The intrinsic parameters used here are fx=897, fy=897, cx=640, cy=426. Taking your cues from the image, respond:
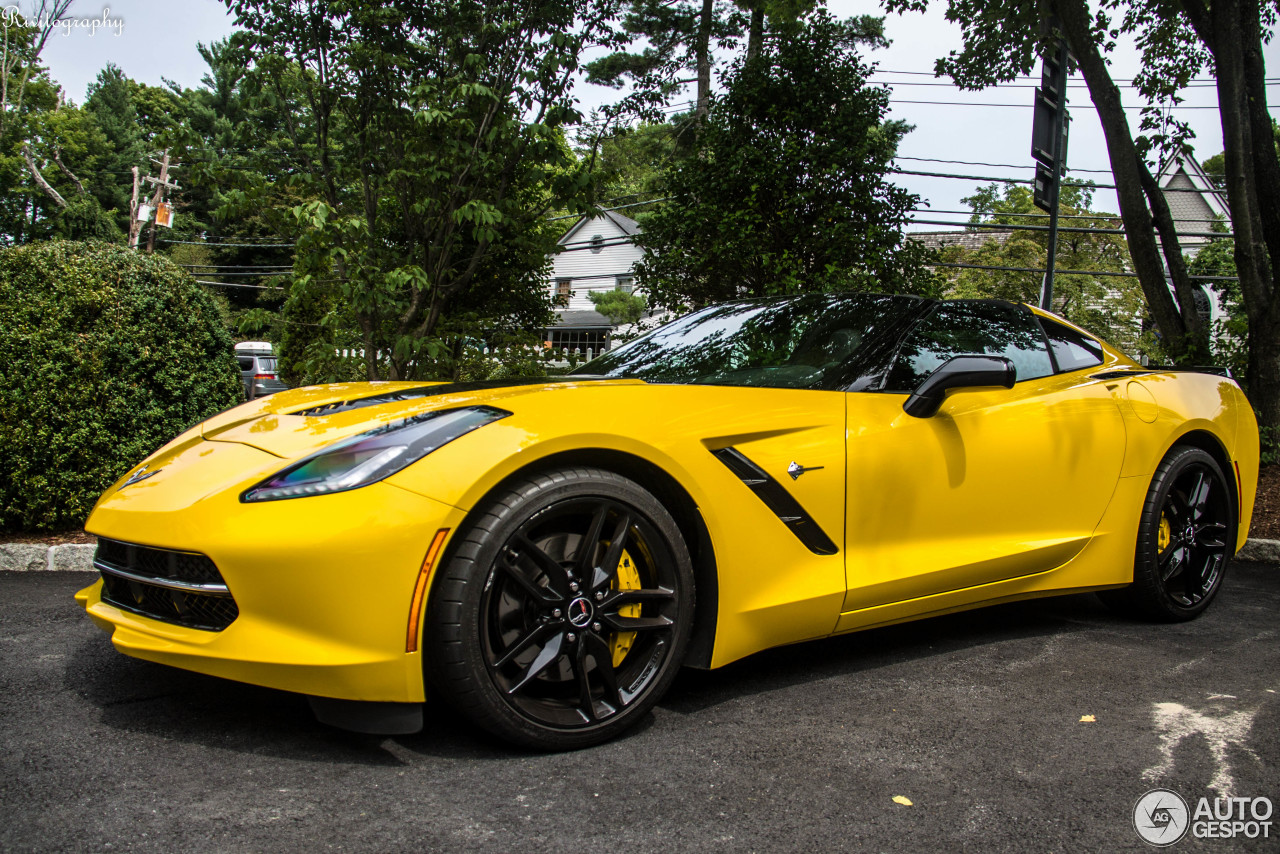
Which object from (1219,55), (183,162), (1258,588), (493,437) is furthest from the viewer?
(1219,55)

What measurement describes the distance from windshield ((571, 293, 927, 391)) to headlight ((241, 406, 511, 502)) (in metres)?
1.06

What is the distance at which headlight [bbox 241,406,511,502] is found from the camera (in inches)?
83.8

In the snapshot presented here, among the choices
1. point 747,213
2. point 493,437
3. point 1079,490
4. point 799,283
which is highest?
point 747,213

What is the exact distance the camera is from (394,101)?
6.83 m

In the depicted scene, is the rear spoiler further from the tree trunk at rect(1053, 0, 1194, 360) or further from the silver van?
the silver van

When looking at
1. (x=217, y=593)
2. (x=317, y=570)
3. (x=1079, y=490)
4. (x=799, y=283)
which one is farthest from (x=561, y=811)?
(x=799, y=283)

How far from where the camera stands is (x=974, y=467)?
3086mm

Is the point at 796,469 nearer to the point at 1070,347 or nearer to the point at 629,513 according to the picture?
the point at 629,513

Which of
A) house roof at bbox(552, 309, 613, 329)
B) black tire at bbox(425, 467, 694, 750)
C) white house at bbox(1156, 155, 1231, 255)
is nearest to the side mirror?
black tire at bbox(425, 467, 694, 750)

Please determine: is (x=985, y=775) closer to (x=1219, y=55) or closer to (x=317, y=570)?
(x=317, y=570)

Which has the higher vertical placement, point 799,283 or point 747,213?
point 747,213

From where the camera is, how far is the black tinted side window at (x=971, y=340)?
322cm

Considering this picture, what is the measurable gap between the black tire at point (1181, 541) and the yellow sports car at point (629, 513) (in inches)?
1.1

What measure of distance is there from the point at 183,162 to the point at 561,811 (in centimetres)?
626
